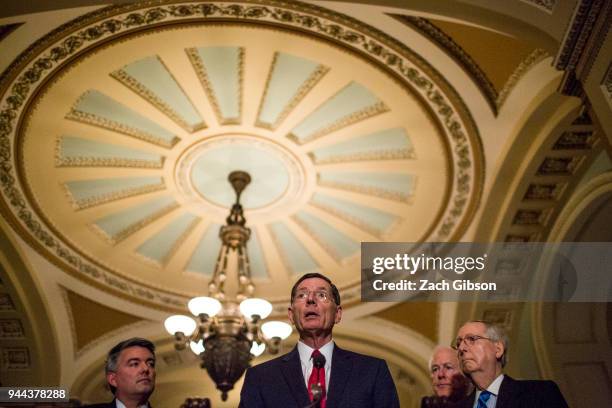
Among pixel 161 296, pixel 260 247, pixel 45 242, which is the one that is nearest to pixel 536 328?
pixel 260 247

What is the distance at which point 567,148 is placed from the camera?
5.59 metres

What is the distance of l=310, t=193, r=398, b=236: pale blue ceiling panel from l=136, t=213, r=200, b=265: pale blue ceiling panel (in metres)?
1.65

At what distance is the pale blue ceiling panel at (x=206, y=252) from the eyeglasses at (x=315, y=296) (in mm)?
5810

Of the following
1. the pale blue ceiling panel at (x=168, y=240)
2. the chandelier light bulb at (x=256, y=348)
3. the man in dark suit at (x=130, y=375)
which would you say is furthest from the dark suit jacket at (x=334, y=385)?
the pale blue ceiling panel at (x=168, y=240)

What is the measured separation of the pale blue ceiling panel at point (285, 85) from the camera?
224 inches

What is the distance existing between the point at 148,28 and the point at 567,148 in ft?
12.6

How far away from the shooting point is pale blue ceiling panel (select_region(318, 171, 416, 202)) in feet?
23.1

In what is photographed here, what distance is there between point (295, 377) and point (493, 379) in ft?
3.15

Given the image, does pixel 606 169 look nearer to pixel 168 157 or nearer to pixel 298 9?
pixel 298 9

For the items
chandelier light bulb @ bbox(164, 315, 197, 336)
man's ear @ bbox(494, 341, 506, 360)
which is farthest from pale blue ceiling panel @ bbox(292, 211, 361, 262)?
man's ear @ bbox(494, 341, 506, 360)

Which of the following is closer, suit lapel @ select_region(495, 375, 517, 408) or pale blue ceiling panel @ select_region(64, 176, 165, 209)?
suit lapel @ select_region(495, 375, 517, 408)

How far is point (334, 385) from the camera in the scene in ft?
7.20

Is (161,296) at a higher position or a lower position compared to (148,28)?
lower

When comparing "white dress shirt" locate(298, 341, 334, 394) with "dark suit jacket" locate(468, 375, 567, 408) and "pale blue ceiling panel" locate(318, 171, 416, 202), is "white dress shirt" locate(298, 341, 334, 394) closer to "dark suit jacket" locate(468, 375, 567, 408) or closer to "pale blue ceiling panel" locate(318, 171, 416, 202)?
"dark suit jacket" locate(468, 375, 567, 408)
